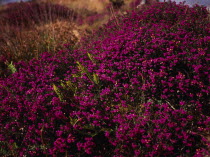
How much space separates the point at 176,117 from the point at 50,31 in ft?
16.0

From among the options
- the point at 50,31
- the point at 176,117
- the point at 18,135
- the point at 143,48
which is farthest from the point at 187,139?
the point at 50,31

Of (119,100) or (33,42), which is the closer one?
(119,100)

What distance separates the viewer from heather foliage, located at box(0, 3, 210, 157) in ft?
9.04

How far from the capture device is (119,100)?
3.48 m

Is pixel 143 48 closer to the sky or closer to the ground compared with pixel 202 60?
closer to the sky

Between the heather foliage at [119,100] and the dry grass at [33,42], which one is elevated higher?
the dry grass at [33,42]

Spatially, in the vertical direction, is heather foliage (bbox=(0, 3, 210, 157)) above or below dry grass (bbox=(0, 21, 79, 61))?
below

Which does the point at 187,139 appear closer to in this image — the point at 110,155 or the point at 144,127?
the point at 144,127

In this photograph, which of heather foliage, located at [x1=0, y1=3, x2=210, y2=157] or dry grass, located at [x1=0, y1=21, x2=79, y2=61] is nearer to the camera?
heather foliage, located at [x1=0, y1=3, x2=210, y2=157]

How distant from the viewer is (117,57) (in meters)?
3.74

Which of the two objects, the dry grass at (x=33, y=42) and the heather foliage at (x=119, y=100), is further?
the dry grass at (x=33, y=42)

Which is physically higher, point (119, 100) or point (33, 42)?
point (33, 42)

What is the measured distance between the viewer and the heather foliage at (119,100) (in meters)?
2.76

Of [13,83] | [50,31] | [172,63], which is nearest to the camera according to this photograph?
[172,63]
